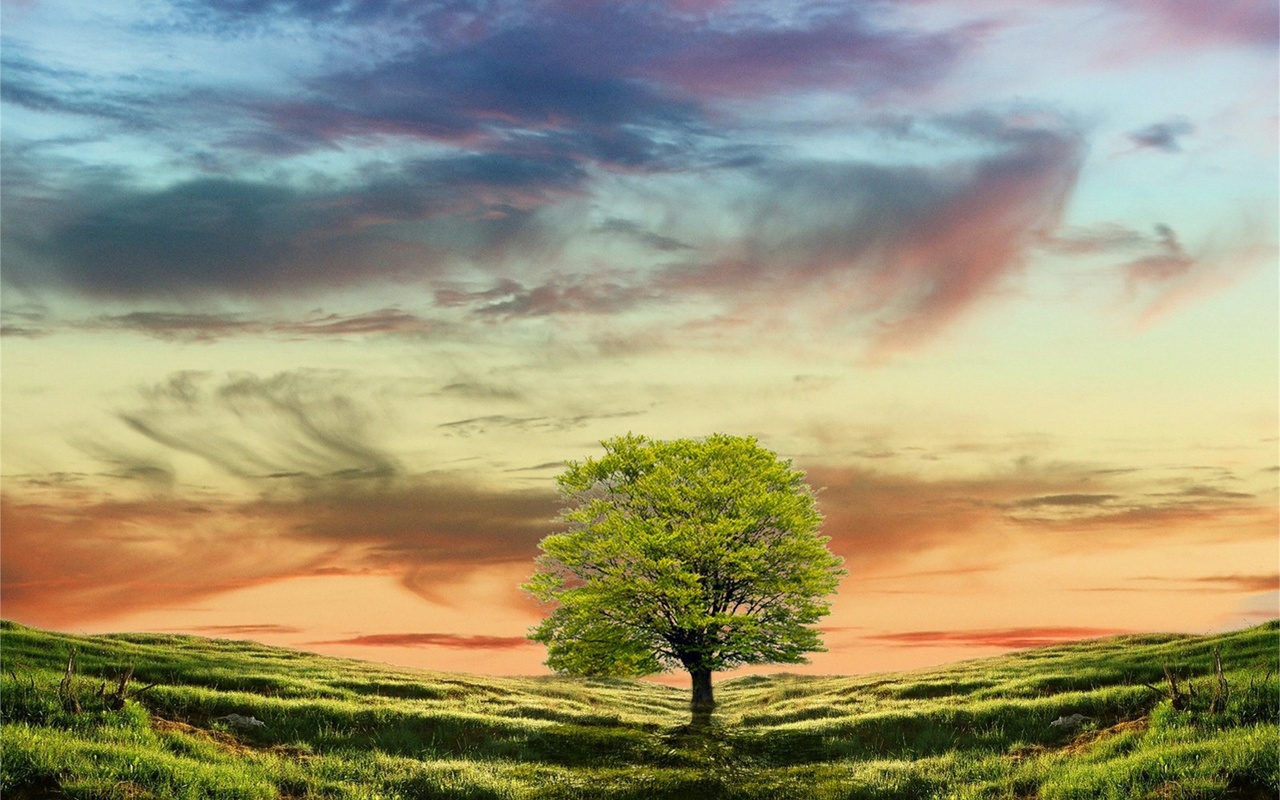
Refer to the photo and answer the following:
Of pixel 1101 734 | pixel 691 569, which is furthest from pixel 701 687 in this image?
pixel 1101 734

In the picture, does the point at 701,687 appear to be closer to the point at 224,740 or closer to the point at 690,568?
the point at 690,568

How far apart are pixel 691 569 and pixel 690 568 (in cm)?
8

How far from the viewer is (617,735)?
3125 cm

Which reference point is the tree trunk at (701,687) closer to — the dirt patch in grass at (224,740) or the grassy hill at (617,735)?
the grassy hill at (617,735)

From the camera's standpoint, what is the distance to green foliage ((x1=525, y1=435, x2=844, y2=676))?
38.9 meters

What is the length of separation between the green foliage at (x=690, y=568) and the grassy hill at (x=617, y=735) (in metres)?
2.94

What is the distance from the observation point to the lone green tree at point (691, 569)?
39.0 metres

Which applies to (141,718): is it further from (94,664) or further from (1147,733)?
(1147,733)

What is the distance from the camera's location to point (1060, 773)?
22.3 meters

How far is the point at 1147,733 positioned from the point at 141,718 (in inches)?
1042

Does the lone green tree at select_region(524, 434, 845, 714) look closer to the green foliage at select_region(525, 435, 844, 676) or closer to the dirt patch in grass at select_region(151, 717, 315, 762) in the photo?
the green foliage at select_region(525, 435, 844, 676)

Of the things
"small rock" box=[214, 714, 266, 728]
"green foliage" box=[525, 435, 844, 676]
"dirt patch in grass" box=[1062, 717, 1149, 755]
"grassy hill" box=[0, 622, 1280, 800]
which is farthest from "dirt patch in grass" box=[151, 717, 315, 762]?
"dirt patch in grass" box=[1062, 717, 1149, 755]

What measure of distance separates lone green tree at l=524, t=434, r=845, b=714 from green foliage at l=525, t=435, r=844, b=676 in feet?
0.18

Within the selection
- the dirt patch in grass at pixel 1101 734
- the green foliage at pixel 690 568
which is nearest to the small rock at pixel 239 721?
the green foliage at pixel 690 568
